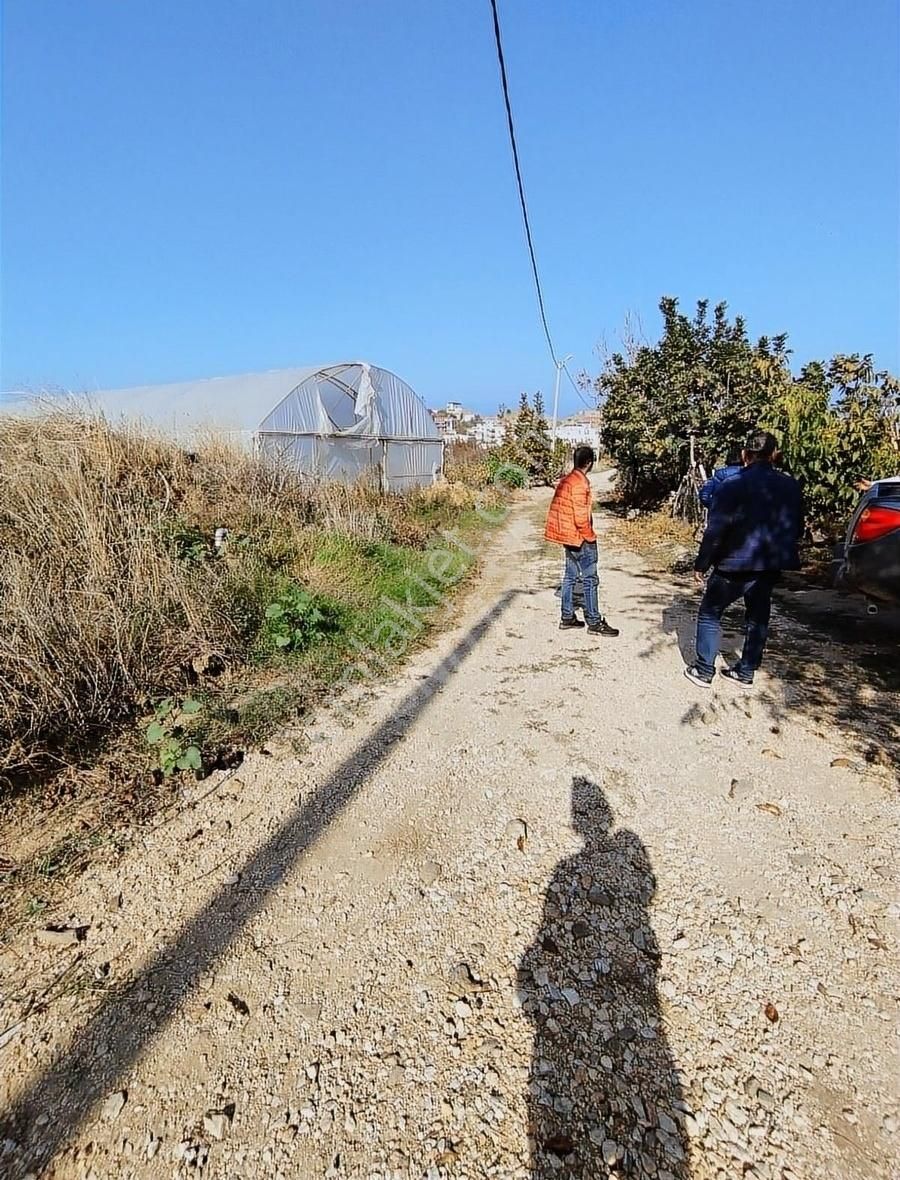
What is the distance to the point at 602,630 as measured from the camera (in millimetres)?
5109

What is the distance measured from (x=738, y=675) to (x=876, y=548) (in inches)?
54.3

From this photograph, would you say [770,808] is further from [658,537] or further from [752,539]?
[658,537]

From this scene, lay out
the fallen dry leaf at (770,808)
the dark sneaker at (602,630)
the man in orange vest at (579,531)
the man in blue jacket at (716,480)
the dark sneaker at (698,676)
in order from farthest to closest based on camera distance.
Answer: the man in blue jacket at (716,480)
the dark sneaker at (602,630)
the man in orange vest at (579,531)
the dark sneaker at (698,676)
the fallen dry leaf at (770,808)

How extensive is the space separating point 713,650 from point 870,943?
2181 millimetres

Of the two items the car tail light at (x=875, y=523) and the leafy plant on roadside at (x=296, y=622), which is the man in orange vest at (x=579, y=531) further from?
Result: the leafy plant on roadside at (x=296, y=622)

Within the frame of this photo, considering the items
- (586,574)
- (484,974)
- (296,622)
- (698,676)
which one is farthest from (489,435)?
(484,974)

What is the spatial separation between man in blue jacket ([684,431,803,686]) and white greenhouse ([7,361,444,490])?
25.9 feet

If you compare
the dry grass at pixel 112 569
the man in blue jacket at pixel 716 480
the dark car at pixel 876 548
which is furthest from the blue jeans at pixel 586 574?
the dry grass at pixel 112 569

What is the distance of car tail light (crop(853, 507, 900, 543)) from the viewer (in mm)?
3770

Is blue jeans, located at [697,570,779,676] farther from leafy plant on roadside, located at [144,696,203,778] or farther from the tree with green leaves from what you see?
the tree with green leaves

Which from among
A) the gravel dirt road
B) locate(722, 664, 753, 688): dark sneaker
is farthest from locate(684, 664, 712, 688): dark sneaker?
the gravel dirt road

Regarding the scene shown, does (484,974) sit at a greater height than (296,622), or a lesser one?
lesser

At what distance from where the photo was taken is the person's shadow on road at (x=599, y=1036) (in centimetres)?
135

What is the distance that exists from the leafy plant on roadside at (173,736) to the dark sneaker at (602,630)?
356 centimetres
